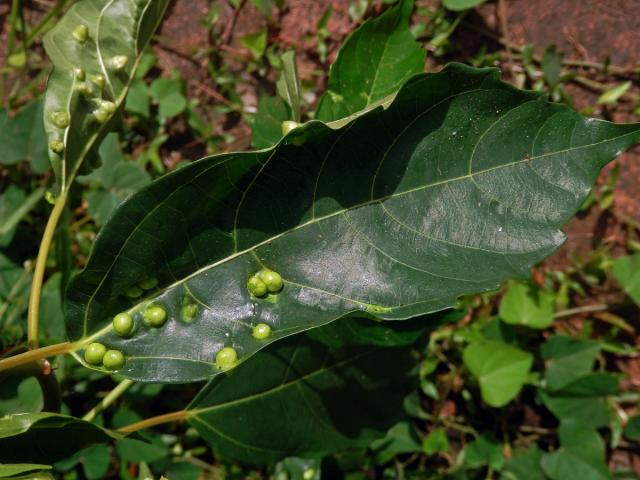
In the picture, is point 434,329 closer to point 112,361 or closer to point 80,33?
point 112,361

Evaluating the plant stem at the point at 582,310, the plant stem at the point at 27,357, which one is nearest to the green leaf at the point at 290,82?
the plant stem at the point at 27,357

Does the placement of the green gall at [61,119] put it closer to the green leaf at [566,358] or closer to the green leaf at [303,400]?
the green leaf at [303,400]

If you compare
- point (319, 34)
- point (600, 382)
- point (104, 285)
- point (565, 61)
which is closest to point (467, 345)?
point (600, 382)

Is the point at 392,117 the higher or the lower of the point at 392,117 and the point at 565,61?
the higher

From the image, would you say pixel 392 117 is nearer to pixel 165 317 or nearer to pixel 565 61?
pixel 165 317

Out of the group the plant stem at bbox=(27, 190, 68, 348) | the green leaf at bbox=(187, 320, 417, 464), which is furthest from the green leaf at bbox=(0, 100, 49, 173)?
the green leaf at bbox=(187, 320, 417, 464)

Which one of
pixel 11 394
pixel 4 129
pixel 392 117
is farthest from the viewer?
pixel 4 129
